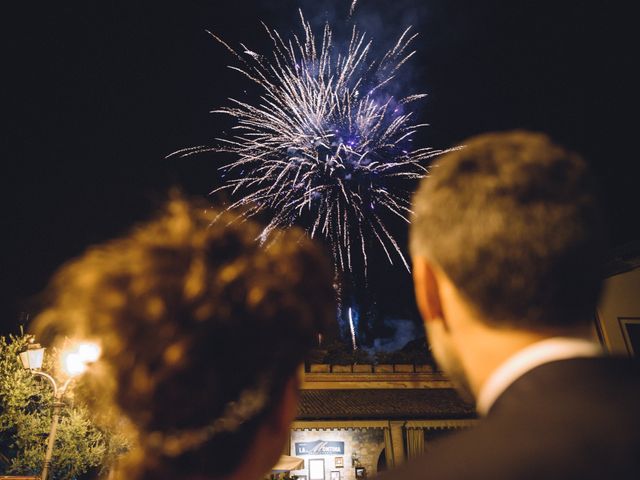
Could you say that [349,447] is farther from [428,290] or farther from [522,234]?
[522,234]

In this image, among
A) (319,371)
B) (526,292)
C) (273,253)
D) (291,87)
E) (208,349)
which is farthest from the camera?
(319,371)

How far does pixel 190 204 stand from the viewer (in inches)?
53.5

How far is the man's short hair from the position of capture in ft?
3.09

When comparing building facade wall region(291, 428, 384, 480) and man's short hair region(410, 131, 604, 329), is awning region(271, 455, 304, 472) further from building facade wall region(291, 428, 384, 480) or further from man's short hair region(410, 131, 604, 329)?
man's short hair region(410, 131, 604, 329)

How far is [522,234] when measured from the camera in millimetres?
953

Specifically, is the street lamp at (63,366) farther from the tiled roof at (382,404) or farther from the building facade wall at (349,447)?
the building facade wall at (349,447)

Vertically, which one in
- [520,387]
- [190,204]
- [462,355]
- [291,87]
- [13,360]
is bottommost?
[520,387]

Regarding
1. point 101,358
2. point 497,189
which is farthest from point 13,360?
point 497,189

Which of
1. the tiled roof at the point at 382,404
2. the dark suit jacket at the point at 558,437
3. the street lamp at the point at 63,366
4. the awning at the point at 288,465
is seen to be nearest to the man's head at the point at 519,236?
the dark suit jacket at the point at 558,437

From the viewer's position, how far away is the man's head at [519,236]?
3.09 feet

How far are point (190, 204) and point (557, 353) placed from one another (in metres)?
1.13

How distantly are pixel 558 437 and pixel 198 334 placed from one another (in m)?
0.83

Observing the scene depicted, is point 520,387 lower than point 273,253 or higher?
lower

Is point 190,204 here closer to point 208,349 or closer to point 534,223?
point 208,349
